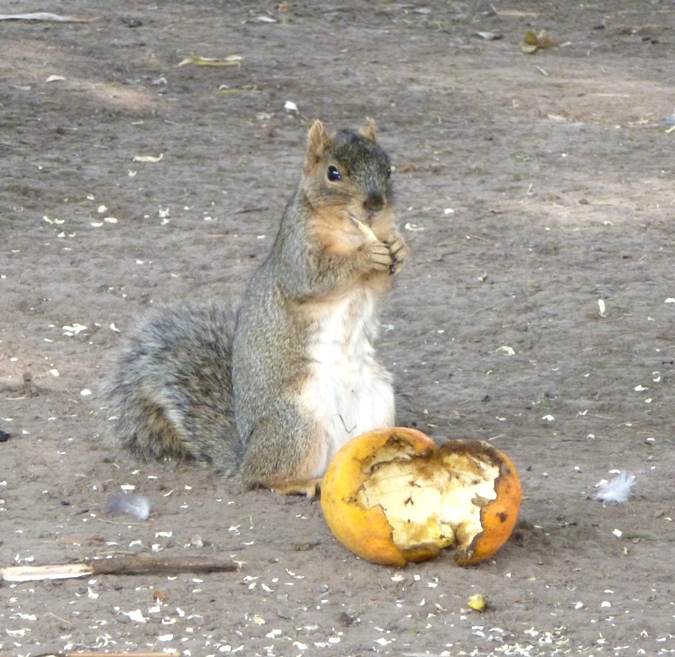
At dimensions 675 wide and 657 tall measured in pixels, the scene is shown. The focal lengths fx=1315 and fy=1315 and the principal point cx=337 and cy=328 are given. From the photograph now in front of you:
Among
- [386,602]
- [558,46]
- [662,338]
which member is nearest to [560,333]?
[662,338]

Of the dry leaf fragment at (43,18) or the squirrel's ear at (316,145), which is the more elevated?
the squirrel's ear at (316,145)

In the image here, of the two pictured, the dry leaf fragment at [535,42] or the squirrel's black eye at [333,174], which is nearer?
the squirrel's black eye at [333,174]

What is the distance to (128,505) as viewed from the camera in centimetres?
353

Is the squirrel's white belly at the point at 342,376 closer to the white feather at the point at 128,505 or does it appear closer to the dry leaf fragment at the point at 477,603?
the white feather at the point at 128,505

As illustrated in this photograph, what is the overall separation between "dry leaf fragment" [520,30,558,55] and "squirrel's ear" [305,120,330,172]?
18.7 ft

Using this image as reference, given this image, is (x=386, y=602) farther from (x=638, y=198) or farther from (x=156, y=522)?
(x=638, y=198)

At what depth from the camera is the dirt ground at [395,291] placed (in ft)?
9.66

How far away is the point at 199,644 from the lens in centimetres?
274

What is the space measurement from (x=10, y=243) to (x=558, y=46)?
4859 mm

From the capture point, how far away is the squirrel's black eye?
11.8 feet

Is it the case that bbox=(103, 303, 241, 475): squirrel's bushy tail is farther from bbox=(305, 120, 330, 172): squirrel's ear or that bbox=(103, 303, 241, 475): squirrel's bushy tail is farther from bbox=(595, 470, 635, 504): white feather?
bbox=(595, 470, 635, 504): white feather

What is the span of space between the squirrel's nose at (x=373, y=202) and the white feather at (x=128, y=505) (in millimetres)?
1004

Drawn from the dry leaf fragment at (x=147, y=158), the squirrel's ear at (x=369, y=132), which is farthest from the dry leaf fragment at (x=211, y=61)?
the squirrel's ear at (x=369, y=132)

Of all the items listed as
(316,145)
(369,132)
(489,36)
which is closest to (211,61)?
(489,36)
